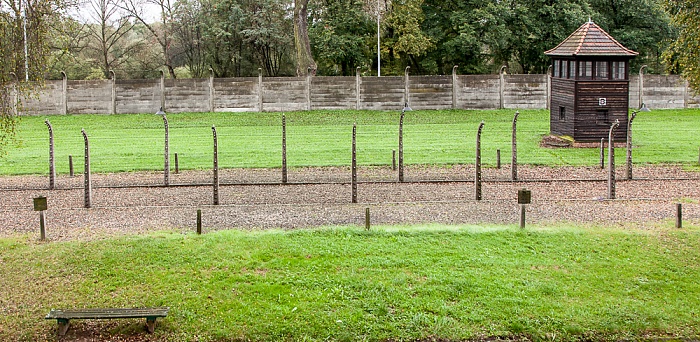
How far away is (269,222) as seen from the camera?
1712 cm

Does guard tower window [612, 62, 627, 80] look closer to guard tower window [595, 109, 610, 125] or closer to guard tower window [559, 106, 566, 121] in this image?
guard tower window [595, 109, 610, 125]

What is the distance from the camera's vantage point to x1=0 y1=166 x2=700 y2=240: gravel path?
677 inches

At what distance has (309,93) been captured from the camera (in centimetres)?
3806

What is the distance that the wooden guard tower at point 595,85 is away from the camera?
2891cm

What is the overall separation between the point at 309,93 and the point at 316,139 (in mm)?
7043

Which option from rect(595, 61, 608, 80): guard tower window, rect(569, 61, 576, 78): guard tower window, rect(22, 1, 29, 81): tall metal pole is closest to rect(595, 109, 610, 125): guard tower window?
rect(595, 61, 608, 80): guard tower window

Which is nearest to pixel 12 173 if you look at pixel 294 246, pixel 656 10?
pixel 294 246

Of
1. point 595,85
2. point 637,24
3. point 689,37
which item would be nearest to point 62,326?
point 689,37

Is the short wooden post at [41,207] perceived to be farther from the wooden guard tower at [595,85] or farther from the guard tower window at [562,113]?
the guard tower window at [562,113]

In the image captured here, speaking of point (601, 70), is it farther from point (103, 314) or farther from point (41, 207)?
point (103, 314)

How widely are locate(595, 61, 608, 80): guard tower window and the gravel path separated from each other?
523cm

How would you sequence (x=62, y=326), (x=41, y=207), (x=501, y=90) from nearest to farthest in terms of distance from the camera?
(x=62, y=326), (x=41, y=207), (x=501, y=90)

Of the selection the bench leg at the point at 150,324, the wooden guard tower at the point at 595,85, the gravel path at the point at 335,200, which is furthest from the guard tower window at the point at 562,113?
the bench leg at the point at 150,324

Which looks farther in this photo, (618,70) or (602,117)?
(602,117)
